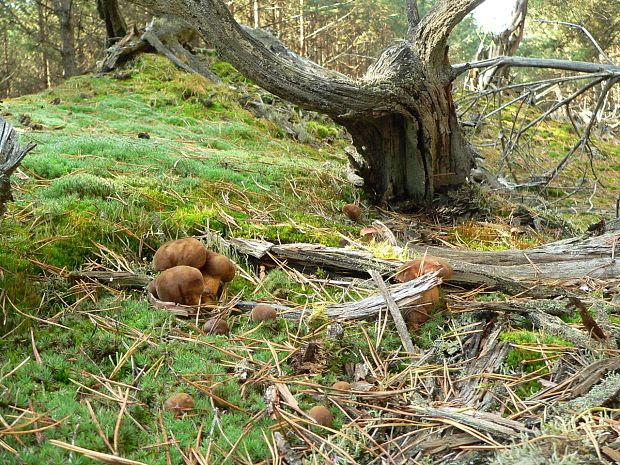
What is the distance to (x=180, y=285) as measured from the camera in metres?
3.00

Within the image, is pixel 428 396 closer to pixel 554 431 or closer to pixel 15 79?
pixel 554 431

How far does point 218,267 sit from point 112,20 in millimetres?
11984

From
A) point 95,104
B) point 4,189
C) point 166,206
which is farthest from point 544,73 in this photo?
point 4,189

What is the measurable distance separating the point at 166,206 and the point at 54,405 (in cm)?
226

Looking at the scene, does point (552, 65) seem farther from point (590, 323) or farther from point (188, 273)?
point (188, 273)

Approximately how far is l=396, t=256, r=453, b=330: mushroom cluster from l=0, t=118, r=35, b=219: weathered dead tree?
2.08 metres

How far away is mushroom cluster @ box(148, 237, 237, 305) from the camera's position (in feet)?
9.84

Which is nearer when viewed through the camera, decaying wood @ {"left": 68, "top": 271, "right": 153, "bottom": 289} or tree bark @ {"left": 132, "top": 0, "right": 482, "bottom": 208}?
decaying wood @ {"left": 68, "top": 271, "right": 153, "bottom": 289}

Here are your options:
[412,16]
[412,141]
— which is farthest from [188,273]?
[412,16]

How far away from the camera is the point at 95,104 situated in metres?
8.96

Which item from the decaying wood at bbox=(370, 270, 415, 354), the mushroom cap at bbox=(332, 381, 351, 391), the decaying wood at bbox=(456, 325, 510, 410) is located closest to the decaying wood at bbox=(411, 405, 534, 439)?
the decaying wood at bbox=(456, 325, 510, 410)

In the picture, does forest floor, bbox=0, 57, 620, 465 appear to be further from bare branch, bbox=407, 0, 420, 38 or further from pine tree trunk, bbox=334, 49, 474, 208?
bare branch, bbox=407, 0, 420, 38

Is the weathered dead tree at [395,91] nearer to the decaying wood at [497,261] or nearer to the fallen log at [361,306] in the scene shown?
the decaying wood at [497,261]

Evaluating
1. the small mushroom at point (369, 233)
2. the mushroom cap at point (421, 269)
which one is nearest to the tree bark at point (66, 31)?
the small mushroom at point (369, 233)
